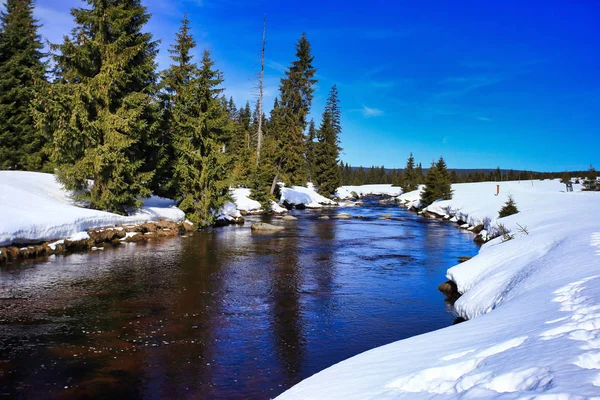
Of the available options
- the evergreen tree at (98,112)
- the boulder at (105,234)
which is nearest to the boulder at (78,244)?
the boulder at (105,234)

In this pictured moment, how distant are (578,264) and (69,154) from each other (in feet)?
77.2

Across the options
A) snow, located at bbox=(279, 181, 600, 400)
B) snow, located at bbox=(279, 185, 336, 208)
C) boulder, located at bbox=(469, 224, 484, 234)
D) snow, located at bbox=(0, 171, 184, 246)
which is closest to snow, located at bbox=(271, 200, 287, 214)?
snow, located at bbox=(279, 185, 336, 208)

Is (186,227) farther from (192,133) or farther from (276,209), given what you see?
(276,209)

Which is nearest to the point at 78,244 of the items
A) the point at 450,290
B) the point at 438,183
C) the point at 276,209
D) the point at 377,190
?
the point at 450,290

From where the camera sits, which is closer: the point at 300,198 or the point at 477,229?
the point at 477,229

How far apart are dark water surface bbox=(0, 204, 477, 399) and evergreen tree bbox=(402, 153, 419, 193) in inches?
2545

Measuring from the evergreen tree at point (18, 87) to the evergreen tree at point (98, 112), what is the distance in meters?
9.29

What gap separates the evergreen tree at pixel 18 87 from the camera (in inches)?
1117

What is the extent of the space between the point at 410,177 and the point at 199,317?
8099cm

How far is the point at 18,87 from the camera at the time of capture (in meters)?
28.6

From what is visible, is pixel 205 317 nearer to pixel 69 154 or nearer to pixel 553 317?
pixel 553 317

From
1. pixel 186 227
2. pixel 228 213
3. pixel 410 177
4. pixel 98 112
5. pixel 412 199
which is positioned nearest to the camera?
pixel 98 112

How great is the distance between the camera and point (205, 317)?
9.46 m

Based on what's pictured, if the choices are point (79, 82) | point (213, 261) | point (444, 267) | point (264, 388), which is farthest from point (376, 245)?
point (79, 82)
